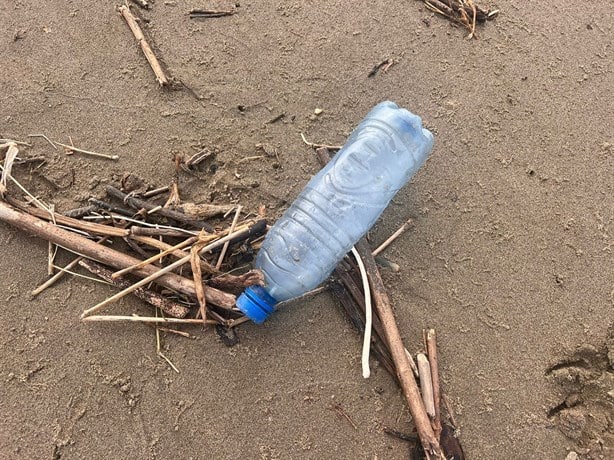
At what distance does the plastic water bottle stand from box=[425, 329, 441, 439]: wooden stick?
40cm

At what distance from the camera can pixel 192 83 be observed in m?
2.01

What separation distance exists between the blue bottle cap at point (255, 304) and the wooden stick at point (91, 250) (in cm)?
8

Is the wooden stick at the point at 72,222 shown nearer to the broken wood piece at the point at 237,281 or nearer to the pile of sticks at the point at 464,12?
the broken wood piece at the point at 237,281

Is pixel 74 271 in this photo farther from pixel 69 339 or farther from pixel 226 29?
pixel 226 29

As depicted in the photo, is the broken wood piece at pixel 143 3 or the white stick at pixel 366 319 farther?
the broken wood piece at pixel 143 3

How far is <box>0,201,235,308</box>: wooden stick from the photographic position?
5.49 ft

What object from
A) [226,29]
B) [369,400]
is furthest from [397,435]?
[226,29]

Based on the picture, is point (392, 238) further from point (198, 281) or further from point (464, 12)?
point (464, 12)

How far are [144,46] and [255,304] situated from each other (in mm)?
1149

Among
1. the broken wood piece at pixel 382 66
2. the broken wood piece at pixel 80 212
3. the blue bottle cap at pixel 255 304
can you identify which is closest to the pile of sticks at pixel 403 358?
the blue bottle cap at pixel 255 304

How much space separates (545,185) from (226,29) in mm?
1388

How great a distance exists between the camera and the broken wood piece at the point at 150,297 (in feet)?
5.53

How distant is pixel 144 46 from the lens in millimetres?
2027

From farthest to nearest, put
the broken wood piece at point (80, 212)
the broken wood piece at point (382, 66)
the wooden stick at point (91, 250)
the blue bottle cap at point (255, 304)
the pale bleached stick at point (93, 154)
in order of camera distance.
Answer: the broken wood piece at point (382, 66) < the pale bleached stick at point (93, 154) < the broken wood piece at point (80, 212) < the wooden stick at point (91, 250) < the blue bottle cap at point (255, 304)
